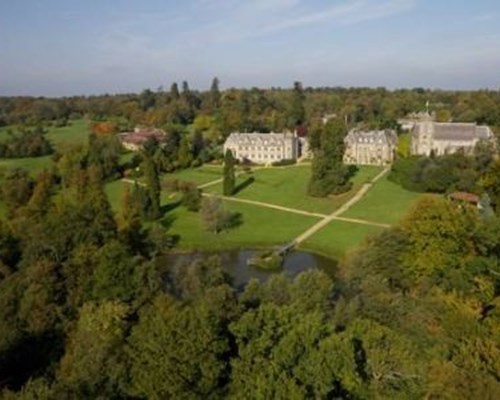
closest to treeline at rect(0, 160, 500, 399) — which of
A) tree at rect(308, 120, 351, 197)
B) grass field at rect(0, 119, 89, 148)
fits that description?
tree at rect(308, 120, 351, 197)

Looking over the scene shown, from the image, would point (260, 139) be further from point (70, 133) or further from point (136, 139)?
point (70, 133)

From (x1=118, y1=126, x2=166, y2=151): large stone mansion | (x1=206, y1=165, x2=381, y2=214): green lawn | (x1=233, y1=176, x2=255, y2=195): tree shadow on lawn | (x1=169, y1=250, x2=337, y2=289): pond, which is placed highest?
(x1=118, y1=126, x2=166, y2=151): large stone mansion

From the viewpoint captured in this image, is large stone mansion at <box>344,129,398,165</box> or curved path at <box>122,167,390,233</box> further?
large stone mansion at <box>344,129,398,165</box>

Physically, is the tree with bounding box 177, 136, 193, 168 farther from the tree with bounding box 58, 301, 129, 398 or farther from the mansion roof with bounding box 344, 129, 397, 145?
the tree with bounding box 58, 301, 129, 398

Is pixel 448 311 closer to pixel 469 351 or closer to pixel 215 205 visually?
pixel 469 351

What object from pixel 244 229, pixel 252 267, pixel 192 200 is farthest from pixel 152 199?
pixel 252 267

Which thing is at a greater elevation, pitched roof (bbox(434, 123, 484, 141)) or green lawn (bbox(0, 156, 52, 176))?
pitched roof (bbox(434, 123, 484, 141))
